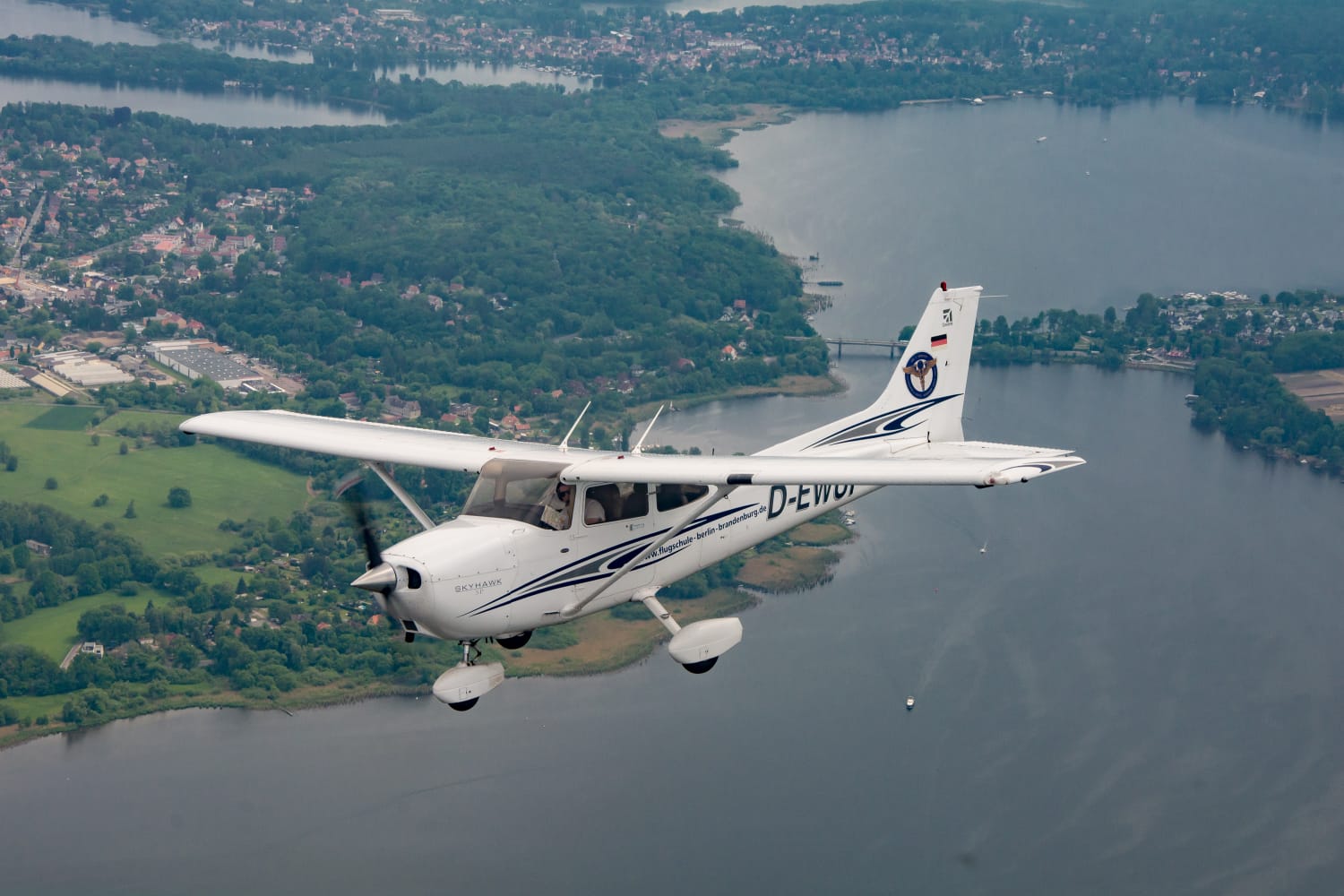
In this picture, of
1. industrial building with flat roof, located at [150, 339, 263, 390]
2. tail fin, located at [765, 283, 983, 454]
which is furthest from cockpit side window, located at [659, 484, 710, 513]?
industrial building with flat roof, located at [150, 339, 263, 390]

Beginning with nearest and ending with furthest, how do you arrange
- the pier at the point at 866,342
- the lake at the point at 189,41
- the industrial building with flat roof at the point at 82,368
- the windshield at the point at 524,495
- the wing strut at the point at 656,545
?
the windshield at the point at 524,495 → the wing strut at the point at 656,545 → the industrial building with flat roof at the point at 82,368 → the pier at the point at 866,342 → the lake at the point at 189,41

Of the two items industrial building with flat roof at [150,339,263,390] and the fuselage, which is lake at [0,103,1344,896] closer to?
industrial building with flat roof at [150,339,263,390]

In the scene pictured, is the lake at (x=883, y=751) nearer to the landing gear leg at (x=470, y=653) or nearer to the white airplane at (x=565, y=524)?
the white airplane at (x=565, y=524)

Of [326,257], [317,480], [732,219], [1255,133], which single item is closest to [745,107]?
[732,219]

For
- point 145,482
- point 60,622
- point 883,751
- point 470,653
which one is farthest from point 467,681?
point 145,482

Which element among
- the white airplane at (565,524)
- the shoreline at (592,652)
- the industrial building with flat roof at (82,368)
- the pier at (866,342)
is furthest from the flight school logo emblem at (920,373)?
the pier at (866,342)

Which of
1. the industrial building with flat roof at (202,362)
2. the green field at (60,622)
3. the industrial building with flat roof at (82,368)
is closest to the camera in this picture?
the green field at (60,622)

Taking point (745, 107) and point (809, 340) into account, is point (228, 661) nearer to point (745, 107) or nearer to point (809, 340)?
point (809, 340)

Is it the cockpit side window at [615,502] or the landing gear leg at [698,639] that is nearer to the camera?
the cockpit side window at [615,502]
